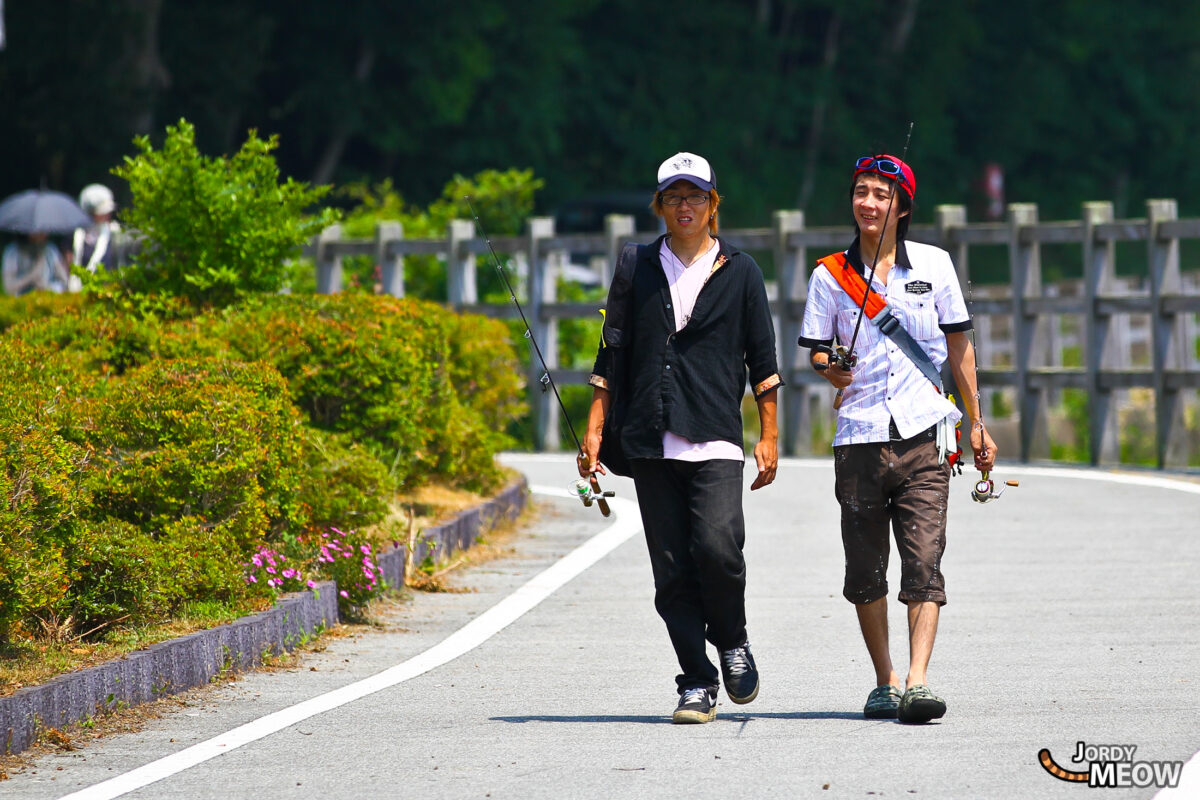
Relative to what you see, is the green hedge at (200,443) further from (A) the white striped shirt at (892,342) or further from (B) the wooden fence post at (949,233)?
(B) the wooden fence post at (949,233)

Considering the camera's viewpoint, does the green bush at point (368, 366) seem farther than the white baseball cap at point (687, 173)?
Yes

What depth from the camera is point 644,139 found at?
44.5 m

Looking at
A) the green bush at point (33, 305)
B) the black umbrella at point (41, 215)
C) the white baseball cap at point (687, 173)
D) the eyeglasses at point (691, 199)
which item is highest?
the black umbrella at point (41, 215)

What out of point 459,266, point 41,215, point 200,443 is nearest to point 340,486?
point 200,443

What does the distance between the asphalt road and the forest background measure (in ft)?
75.2

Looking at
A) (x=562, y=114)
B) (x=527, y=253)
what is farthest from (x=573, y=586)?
(x=562, y=114)

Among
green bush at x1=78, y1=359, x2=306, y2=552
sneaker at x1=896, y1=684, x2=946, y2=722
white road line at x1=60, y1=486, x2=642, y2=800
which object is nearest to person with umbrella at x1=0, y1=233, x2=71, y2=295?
white road line at x1=60, y1=486, x2=642, y2=800

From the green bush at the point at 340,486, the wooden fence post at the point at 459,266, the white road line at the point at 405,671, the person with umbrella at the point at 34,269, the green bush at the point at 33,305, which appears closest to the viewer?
the white road line at the point at 405,671

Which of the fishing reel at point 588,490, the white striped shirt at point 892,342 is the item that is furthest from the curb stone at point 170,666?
the white striped shirt at point 892,342

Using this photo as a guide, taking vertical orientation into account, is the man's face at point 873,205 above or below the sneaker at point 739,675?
above

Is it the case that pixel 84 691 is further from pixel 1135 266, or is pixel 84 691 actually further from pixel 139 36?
pixel 1135 266

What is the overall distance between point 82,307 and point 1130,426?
35.9ft

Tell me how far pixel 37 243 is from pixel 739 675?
13.4 m

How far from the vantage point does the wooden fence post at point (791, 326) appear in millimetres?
17719
